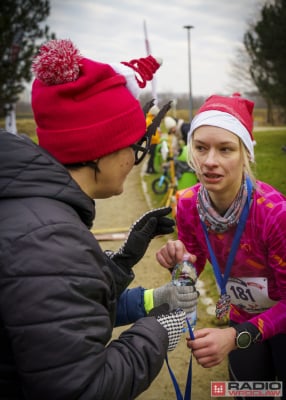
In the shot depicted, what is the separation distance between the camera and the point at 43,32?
1780 cm

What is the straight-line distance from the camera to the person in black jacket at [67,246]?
98cm

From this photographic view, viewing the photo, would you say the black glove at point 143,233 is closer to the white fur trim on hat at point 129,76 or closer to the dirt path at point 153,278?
the white fur trim on hat at point 129,76

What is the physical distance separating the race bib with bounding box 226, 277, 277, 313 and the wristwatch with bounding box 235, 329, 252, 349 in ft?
0.90

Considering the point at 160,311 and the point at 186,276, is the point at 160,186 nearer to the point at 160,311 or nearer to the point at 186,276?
the point at 186,276

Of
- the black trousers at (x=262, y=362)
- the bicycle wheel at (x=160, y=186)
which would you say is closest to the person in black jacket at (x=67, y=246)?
the black trousers at (x=262, y=362)

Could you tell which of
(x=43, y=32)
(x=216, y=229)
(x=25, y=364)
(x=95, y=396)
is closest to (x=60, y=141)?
(x=25, y=364)

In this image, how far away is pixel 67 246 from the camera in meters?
1.05

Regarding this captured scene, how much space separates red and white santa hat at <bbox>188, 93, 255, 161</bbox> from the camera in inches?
75.8

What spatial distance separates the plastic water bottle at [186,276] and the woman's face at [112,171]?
2.09ft

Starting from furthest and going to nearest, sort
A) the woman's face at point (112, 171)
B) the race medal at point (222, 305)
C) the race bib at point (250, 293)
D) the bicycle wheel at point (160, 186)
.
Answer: the bicycle wheel at point (160, 186), the race medal at point (222, 305), the race bib at point (250, 293), the woman's face at point (112, 171)

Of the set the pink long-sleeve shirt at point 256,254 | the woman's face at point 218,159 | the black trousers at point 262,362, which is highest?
the woman's face at point 218,159

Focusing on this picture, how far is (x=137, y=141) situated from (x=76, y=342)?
0.84 meters

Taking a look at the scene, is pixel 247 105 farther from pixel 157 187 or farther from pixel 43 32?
pixel 43 32

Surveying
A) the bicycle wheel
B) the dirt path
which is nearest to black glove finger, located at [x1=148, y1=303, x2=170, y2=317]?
the dirt path
